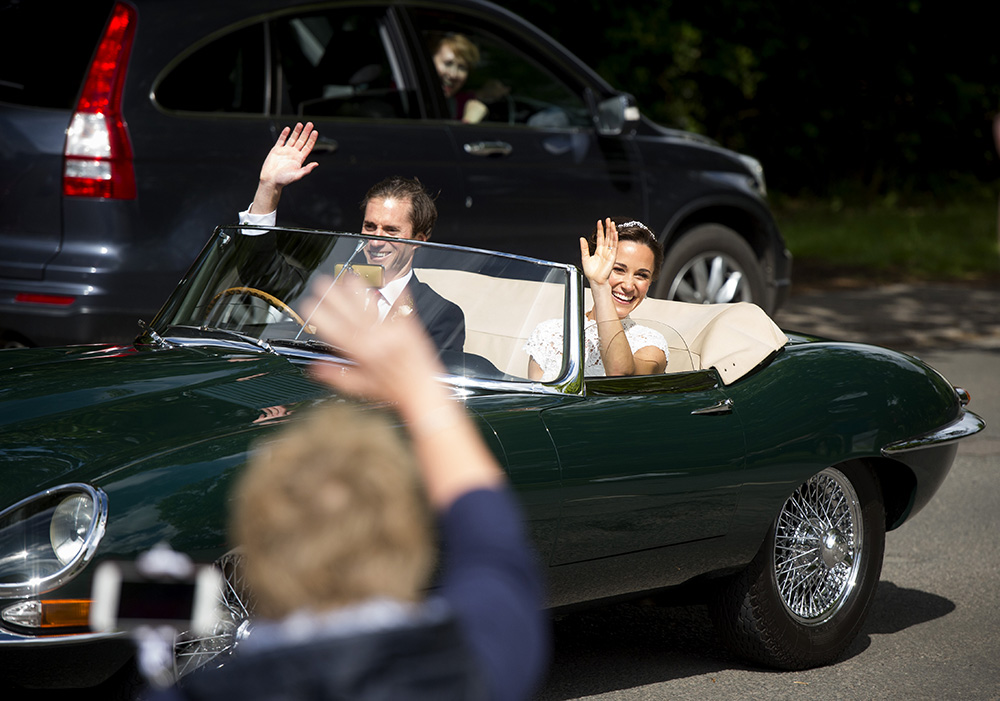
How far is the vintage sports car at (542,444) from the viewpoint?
2.84m

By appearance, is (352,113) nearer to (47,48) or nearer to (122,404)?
(47,48)

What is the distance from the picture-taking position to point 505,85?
A: 23.7ft

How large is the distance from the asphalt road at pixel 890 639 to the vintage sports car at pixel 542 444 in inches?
6.2

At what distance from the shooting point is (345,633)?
1.42 m

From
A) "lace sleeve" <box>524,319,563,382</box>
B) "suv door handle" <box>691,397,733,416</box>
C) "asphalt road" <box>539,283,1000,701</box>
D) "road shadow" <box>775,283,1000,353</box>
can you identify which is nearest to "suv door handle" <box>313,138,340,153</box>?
"asphalt road" <box>539,283,1000,701</box>

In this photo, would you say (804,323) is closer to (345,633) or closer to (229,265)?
(229,265)

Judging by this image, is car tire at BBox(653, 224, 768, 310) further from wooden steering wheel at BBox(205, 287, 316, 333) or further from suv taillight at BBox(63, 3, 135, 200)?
wooden steering wheel at BBox(205, 287, 316, 333)

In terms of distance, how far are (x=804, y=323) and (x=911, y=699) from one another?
762 centimetres

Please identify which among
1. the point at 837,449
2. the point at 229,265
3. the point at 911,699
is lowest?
the point at 911,699

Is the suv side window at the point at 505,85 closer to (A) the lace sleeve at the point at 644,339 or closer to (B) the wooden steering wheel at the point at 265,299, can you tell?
(A) the lace sleeve at the point at 644,339

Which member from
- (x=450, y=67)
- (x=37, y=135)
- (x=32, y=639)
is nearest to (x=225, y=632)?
(x=32, y=639)

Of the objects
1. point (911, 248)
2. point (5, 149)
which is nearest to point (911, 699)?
point (5, 149)

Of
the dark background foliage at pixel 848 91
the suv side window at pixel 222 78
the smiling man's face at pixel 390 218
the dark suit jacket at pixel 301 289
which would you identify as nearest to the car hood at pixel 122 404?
the dark suit jacket at pixel 301 289

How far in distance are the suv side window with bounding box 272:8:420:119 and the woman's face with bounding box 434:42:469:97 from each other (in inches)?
13.2
